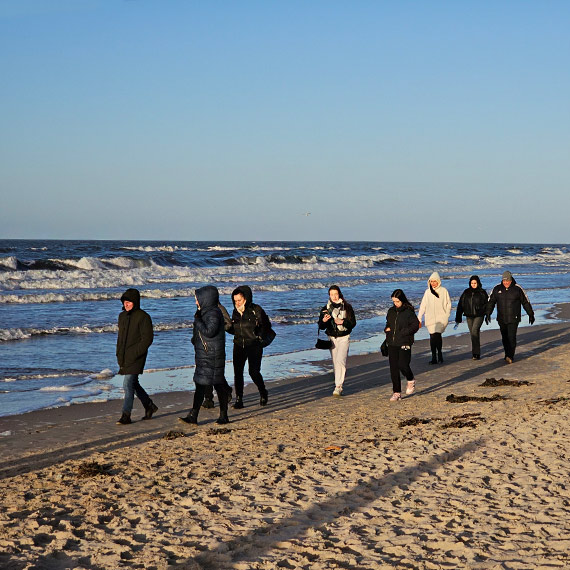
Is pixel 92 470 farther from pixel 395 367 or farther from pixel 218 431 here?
pixel 395 367

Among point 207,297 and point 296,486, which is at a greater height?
point 207,297

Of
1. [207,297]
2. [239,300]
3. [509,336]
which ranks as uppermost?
[207,297]

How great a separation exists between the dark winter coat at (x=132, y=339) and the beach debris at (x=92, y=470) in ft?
6.91

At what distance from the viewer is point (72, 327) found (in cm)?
1800

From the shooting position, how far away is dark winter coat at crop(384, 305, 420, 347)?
9.69 meters

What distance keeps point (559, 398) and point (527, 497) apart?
448cm

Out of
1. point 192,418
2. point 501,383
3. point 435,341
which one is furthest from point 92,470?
point 435,341

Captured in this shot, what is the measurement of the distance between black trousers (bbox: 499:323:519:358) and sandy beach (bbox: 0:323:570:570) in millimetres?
2983

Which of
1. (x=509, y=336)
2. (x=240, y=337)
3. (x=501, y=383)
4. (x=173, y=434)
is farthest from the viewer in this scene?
(x=509, y=336)

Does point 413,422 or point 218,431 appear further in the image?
point 413,422

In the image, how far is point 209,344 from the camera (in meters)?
8.35

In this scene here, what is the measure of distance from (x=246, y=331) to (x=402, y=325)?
6.82 ft

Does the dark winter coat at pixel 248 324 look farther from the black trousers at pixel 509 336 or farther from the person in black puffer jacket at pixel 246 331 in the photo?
the black trousers at pixel 509 336

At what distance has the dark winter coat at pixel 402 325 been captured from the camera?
9688 mm
